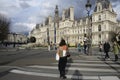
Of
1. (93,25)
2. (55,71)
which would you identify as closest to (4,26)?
(93,25)

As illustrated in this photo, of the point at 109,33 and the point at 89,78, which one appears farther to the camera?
the point at 109,33

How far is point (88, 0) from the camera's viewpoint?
2511 centimetres

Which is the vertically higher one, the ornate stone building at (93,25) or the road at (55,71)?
the ornate stone building at (93,25)

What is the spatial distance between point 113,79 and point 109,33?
91.6 m

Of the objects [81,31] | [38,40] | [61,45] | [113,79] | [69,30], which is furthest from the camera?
[38,40]

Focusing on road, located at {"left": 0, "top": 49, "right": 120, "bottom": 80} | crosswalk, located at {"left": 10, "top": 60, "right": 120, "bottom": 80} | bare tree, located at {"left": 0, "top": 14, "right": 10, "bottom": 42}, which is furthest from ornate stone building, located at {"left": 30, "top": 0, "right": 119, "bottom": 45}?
crosswalk, located at {"left": 10, "top": 60, "right": 120, "bottom": 80}

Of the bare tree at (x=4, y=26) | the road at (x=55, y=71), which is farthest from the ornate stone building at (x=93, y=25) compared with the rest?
the road at (x=55, y=71)

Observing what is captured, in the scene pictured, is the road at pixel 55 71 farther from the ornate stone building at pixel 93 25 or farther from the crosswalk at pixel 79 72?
the ornate stone building at pixel 93 25

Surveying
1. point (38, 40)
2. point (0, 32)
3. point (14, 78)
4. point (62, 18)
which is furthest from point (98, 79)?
point (38, 40)

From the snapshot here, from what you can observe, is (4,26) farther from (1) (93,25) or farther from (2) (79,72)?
(2) (79,72)

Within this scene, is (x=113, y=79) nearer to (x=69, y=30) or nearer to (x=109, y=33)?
(x=109, y=33)

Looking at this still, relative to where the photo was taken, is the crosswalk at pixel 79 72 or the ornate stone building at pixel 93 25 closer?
the crosswalk at pixel 79 72

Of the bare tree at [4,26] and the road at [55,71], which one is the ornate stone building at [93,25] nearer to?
the bare tree at [4,26]

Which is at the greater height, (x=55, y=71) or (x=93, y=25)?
(x=93, y=25)
